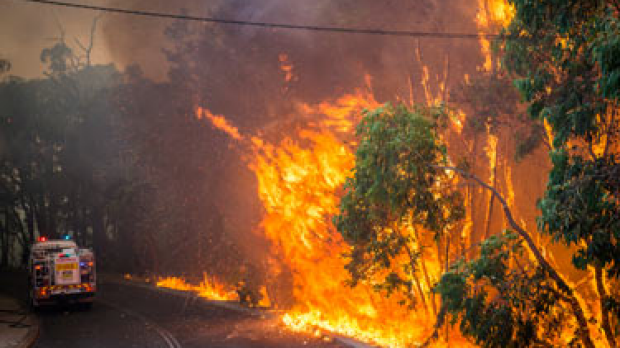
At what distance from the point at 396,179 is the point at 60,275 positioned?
15.1 metres

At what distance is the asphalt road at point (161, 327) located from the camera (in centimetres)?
1343

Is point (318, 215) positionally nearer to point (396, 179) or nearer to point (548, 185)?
point (396, 179)

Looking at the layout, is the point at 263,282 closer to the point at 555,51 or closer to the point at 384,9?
the point at 384,9

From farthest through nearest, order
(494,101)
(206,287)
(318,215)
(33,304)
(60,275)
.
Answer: (206,287), (33,304), (60,275), (318,215), (494,101)

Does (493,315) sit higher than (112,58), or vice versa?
(112,58)

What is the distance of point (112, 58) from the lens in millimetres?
43688

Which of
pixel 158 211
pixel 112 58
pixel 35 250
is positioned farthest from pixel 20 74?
pixel 35 250

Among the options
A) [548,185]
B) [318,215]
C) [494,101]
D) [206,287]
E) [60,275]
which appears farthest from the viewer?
[206,287]

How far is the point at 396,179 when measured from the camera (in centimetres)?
871

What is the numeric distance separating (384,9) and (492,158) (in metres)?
6.06

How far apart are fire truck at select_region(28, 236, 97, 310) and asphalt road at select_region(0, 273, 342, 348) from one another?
0.65m

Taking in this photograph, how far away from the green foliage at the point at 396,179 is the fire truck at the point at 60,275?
Result: 1301 cm

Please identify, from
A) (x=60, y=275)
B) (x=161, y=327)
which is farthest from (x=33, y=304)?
(x=161, y=327)

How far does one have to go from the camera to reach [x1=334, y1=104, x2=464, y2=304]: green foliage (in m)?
8.77
